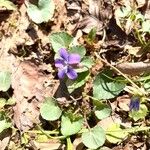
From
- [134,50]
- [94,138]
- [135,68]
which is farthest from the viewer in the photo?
[134,50]

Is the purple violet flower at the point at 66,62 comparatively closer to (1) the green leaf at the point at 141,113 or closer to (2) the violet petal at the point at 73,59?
(2) the violet petal at the point at 73,59

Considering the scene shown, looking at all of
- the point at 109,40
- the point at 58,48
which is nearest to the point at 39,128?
the point at 58,48

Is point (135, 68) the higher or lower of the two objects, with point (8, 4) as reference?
lower

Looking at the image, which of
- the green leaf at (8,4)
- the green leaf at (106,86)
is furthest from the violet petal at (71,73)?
the green leaf at (8,4)

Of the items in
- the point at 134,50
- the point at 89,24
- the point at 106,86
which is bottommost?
the point at 106,86

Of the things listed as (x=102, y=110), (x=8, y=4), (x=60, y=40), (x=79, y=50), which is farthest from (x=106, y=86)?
(x=8, y=4)

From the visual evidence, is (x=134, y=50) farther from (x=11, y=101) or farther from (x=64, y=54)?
(x=11, y=101)

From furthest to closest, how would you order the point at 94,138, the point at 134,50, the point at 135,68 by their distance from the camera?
1. the point at 134,50
2. the point at 135,68
3. the point at 94,138
